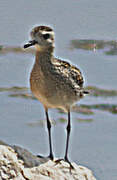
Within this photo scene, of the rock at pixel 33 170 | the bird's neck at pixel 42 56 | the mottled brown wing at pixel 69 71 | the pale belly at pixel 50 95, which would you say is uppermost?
the bird's neck at pixel 42 56

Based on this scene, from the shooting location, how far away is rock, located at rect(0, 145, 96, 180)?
18.4ft

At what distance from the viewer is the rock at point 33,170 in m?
5.60

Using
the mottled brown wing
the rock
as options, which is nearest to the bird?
the mottled brown wing

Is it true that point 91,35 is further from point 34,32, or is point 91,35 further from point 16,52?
point 34,32

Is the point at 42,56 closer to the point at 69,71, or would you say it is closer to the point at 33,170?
the point at 69,71

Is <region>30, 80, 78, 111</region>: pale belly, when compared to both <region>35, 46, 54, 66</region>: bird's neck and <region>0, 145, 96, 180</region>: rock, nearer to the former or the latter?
<region>35, 46, 54, 66</region>: bird's neck

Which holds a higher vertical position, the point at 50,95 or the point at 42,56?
the point at 42,56

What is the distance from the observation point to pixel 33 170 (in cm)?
585

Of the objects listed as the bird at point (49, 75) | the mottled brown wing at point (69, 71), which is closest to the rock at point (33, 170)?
the bird at point (49, 75)

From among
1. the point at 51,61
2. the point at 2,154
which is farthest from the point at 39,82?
the point at 2,154

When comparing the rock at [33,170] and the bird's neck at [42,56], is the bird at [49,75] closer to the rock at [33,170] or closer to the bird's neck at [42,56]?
the bird's neck at [42,56]

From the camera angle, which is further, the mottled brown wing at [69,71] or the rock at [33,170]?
the mottled brown wing at [69,71]

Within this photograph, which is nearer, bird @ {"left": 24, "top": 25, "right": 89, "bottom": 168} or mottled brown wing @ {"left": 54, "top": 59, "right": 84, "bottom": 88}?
bird @ {"left": 24, "top": 25, "right": 89, "bottom": 168}

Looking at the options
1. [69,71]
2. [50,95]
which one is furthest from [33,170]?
[69,71]
